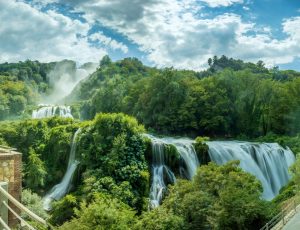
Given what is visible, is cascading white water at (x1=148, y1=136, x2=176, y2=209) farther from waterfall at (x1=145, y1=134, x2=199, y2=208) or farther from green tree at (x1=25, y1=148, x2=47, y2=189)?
green tree at (x1=25, y1=148, x2=47, y2=189)

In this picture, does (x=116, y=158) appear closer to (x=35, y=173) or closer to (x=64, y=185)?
(x=64, y=185)

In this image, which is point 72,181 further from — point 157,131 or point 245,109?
point 245,109

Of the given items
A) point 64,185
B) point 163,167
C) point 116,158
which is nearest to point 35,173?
point 64,185

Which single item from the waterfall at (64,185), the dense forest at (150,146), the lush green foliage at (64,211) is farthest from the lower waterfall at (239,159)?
the waterfall at (64,185)

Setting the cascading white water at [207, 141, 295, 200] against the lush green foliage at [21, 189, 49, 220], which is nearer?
the lush green foliage at [21, 189, 49, 220]

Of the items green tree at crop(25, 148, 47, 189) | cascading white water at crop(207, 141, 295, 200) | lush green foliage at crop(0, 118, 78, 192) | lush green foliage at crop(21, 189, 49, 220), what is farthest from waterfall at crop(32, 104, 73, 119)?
lush green foliage at crop(21, 189, 49, 220)

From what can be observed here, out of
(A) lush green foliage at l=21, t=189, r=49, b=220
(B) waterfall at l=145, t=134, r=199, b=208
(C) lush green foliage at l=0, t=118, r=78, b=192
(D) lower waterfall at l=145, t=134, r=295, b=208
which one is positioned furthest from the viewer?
(C) lush green foliage at l=0, t=118, r=78, b=192

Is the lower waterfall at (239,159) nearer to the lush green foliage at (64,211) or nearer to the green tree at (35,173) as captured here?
the lush green foliage at (64,211)
